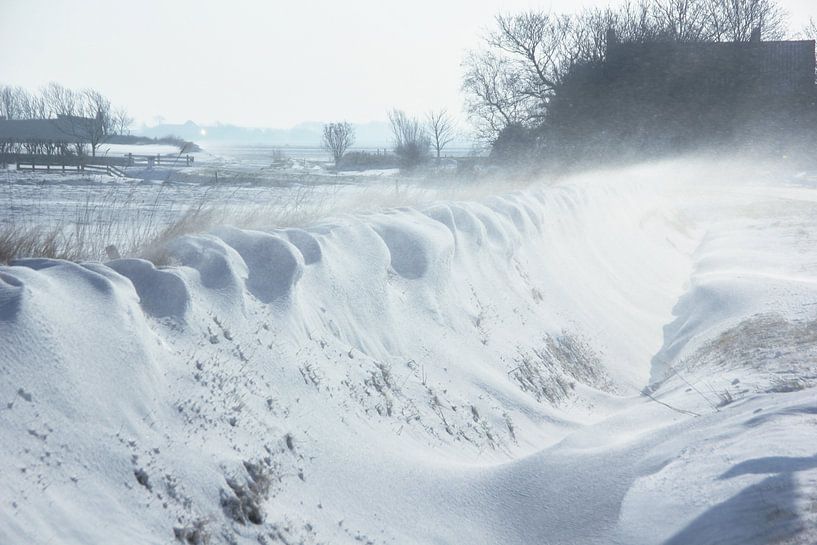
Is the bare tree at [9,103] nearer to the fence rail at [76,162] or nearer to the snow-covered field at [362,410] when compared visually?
the fence rail at [76,162]

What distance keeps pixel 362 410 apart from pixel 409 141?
4082cm

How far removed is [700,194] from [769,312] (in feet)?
79.1

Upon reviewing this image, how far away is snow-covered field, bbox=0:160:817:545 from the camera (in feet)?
12.9

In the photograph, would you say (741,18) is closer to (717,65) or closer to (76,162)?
(717,65)

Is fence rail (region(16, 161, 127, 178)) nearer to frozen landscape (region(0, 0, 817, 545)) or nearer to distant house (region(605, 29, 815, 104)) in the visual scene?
frozen landscape (region(0, 0, 817, 545))

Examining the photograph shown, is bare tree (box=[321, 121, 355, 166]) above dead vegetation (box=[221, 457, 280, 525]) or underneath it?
above

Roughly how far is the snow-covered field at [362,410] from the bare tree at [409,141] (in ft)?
101

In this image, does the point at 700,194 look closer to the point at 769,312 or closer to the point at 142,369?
the point at 769,312

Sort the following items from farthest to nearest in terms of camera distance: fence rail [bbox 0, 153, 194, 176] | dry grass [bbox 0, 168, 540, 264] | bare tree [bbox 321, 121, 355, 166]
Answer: bare tree [bbox 321, 121, 355, 166] → fence rail [bbox 0, 153, 194, 176] → dry grass [bbox 0, 168, 540, 264]

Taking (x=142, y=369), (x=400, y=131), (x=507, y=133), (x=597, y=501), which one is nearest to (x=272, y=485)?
(x=142, y=369)

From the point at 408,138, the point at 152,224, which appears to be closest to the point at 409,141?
the point at 408,138

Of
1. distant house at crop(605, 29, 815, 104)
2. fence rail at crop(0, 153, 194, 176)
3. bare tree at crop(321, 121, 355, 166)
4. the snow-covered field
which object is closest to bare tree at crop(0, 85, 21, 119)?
fence rail at crop(0, 153, 194, 176)

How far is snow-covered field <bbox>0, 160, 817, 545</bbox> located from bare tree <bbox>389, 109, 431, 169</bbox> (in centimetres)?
3092

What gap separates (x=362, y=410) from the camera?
19.1 feet
